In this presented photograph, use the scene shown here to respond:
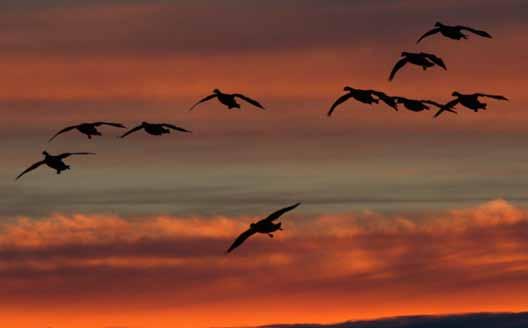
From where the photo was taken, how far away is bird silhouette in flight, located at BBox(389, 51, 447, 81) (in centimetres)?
8806

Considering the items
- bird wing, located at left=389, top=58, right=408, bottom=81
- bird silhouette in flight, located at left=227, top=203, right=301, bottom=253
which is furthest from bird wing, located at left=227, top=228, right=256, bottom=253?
bird wing, located at left=389, top=58, right=408, bottom=81

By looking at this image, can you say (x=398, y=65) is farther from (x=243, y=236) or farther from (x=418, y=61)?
(x=243, y=236)

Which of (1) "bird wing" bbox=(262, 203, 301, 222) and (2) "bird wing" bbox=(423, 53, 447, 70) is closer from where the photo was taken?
(1) "bird wing" bbox=(262, 203, 301, 222)

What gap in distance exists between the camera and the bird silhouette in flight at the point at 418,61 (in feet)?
289

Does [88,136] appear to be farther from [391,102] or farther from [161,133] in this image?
[391,102]

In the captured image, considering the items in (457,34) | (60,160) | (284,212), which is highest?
(457,34)

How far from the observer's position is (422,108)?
88.5m

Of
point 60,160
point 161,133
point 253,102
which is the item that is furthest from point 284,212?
point 60,160

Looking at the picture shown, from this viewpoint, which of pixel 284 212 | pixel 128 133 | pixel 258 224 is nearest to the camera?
pixel 284 212

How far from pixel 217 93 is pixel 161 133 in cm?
517

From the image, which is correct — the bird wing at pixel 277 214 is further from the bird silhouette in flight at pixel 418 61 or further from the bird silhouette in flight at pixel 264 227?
the bird silhouette in flight at pixel 418 61

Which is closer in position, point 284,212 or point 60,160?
point 284,212

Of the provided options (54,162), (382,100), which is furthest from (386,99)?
(54,162)

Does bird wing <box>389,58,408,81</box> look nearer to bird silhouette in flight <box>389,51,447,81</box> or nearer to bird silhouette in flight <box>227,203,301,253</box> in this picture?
bird silhouette in flight <box>389,51,447,81</box>
